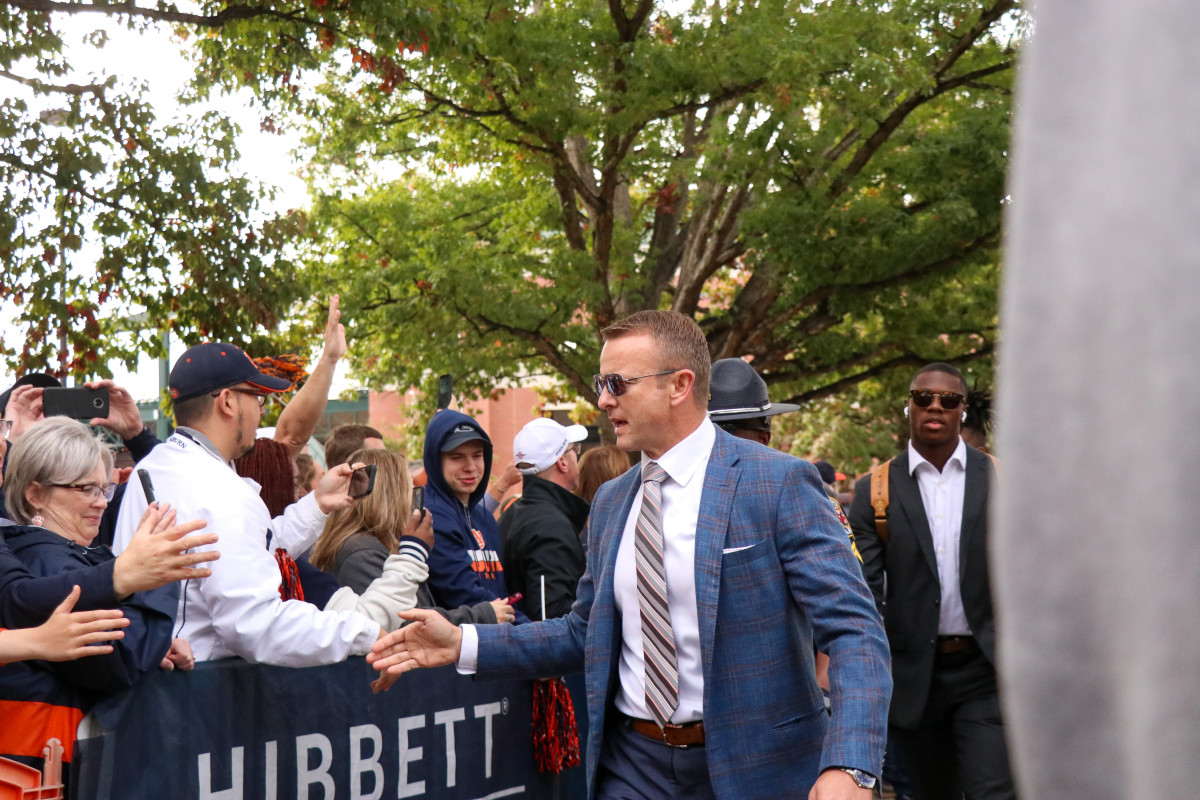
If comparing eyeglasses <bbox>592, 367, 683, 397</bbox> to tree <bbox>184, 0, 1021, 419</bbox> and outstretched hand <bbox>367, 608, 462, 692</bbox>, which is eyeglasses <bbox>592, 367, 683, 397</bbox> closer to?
outstretched hand <bbox>367, 608, 462, 692</bbox>

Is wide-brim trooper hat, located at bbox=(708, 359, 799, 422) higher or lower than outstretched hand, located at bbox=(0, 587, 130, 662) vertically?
higher

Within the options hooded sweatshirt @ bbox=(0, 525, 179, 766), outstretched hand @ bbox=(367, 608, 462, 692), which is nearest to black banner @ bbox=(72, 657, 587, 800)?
hooded sweatshirt @ bbox=(0, 525, 179, 766)

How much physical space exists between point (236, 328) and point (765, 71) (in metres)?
6.43

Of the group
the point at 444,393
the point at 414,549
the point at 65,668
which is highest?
the point at 444,393

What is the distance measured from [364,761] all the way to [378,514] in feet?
5.28

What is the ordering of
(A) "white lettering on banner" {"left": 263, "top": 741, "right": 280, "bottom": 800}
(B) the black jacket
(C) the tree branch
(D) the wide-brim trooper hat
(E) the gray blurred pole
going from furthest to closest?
(C) the tree branch
(B) the black jacket
(D) the wide-brim trooper hat
(A) "white lettering on banner" {"left": 263, "top": 741, "right": 280, "bottom": 800}
(E) the gray blurred pole

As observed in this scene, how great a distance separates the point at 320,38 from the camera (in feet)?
36.1

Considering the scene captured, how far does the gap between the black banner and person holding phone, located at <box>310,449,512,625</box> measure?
693mm

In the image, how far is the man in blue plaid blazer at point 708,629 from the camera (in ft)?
11.2

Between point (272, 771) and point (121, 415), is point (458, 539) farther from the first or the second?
point (272, 771)

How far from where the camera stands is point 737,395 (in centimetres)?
566

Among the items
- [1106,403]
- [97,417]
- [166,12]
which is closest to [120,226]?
[166,12]

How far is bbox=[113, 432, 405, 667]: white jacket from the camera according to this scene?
4.02 m

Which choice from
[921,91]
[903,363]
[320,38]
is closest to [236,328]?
[320,38]
